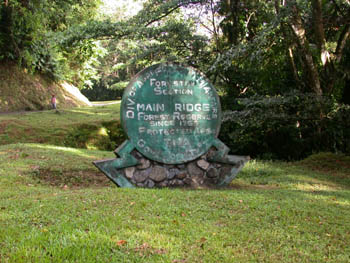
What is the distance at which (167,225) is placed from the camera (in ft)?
14.3

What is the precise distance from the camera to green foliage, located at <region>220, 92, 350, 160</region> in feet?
34.2

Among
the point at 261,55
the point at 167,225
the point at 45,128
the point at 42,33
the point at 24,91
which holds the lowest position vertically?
the point at 167,225

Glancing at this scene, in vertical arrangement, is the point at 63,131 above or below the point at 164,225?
above

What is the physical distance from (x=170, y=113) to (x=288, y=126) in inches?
237

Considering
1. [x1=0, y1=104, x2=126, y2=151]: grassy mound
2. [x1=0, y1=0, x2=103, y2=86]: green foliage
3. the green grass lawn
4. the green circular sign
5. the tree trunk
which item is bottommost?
the green grass lawn

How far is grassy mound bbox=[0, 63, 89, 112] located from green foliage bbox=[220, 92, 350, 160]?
39.0 ft

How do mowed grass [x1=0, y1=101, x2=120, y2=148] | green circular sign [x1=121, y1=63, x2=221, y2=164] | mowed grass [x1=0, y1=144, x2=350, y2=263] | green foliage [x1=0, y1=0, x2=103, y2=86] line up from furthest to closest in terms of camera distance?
green foliage [x1=0, y1=0, x2=103, y2=86] < mowed grass [x1=0, y1=101, x2=120, y2=148] < green circular sign [x1=121, y1=63, x2=221, y2=164] < mowed grass [x1=0, y1=144, x2=350, y2=263]

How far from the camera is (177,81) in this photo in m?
7.19

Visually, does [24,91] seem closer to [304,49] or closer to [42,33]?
[42,33]

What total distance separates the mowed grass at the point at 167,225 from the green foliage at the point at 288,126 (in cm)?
388

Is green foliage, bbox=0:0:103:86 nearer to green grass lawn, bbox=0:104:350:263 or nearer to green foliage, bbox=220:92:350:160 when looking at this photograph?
green foliage, bbox=220:92:350:160

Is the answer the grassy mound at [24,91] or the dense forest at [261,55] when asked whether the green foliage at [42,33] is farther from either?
the grassy mound at [24,91]

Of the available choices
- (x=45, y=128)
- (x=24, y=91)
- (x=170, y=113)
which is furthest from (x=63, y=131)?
(x=24, y=91)

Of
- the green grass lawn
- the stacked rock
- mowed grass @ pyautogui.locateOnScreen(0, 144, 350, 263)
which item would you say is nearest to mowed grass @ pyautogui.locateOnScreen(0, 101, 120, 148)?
the green grass lawn
